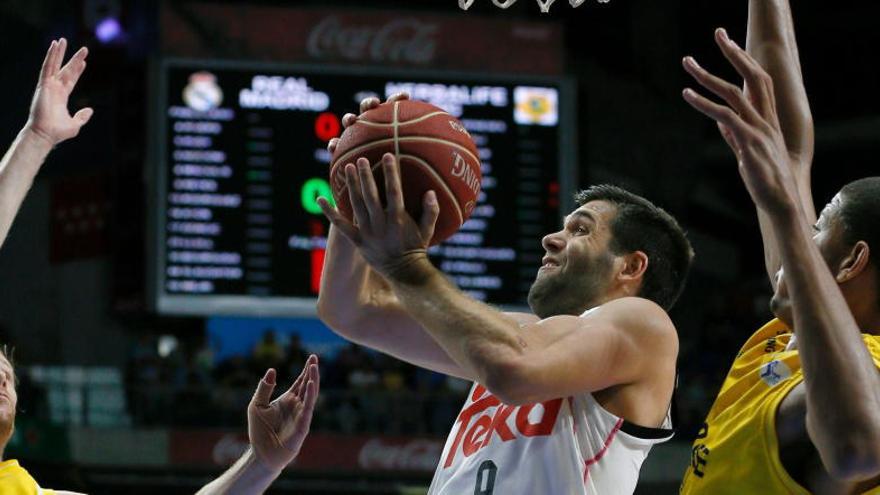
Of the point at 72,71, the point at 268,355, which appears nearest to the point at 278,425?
the point at 72,71

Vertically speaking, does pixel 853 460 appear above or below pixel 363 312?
below

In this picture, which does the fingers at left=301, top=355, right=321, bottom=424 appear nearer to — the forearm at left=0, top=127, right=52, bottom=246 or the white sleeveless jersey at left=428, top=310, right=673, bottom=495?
the white sleeveless jersey at left=428, top=310, right=673, bottom=495

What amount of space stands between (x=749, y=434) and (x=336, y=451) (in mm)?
9585

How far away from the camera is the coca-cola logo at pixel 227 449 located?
11.9m

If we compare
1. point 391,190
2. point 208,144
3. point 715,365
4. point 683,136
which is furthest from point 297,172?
point 391,190

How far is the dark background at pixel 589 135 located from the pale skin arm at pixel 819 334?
10757 mm

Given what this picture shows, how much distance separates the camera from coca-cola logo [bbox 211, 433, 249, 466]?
1191 cm

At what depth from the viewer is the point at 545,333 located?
2.81 m

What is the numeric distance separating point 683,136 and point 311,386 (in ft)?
40.1

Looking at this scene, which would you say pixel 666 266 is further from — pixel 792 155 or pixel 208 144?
pixel 208 144

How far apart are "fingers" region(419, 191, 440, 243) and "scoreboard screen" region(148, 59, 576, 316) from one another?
7239 millimetres

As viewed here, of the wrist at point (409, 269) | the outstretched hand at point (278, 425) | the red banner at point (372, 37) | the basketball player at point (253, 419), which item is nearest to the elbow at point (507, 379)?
the wrist at point (409, 269)

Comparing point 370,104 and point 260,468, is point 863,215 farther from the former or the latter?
point 260,468

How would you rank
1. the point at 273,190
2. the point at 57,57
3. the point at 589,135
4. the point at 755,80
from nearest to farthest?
the point at 755,80, the point at 57,57, the point at 273,190, the point at 589,135
